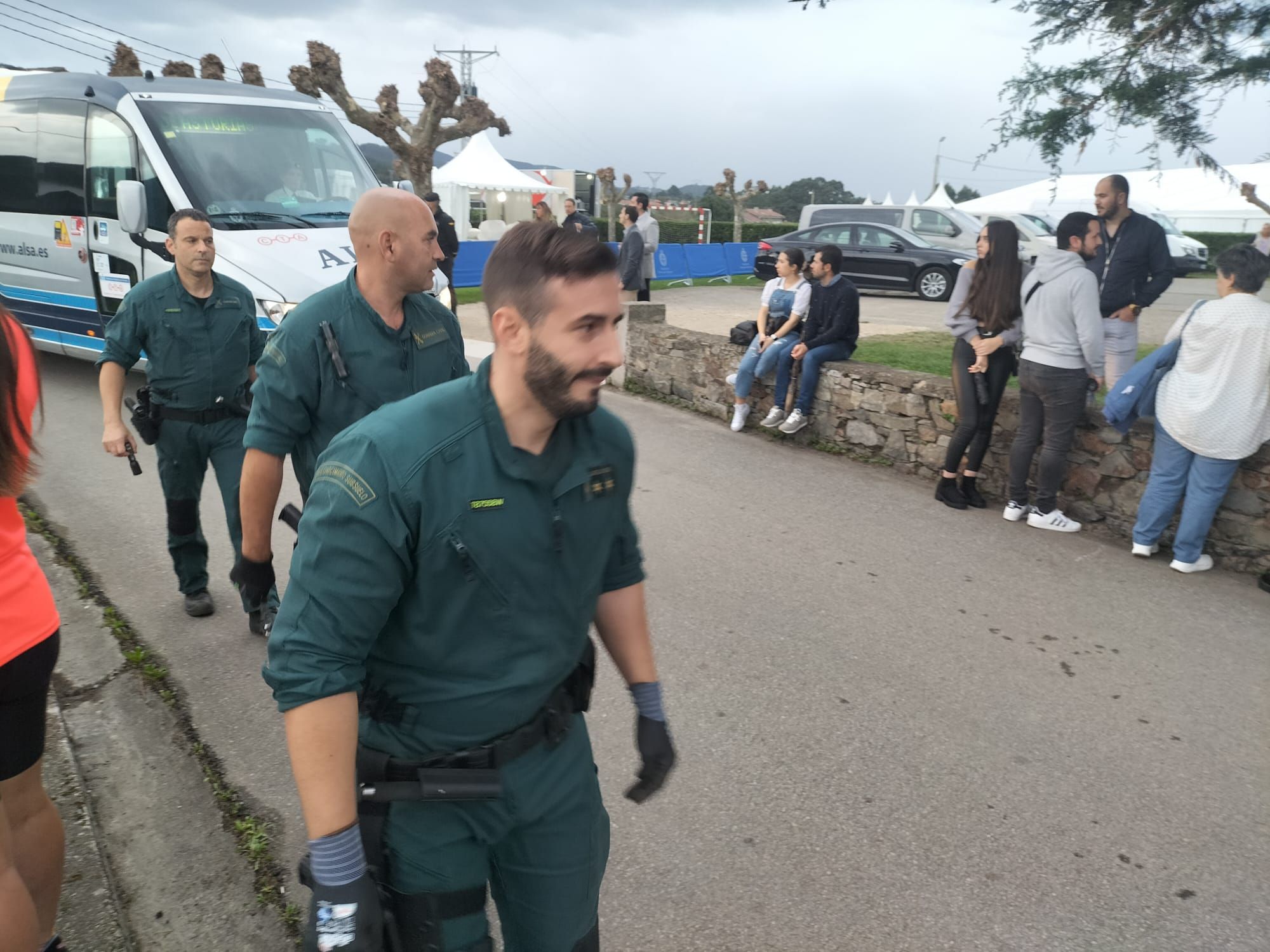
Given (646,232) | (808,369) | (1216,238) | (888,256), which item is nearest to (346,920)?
(808,369)

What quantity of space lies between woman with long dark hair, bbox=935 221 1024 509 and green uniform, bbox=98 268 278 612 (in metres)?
4.50

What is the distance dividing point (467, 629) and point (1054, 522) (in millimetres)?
5500

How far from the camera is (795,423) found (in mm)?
7906

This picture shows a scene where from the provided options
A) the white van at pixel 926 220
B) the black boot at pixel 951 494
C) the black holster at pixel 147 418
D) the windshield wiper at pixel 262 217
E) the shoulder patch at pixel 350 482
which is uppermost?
the white van at pixel 926 220

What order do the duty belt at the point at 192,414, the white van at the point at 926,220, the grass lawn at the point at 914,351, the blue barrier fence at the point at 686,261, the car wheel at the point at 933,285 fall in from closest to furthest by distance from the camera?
the duty belt at the point at 192,414 → the grass lawn at the point at 914,351 → the car wheel at the point at 933,285 → the blue barrier fence at the point at 686,261 → the white van at the point at 926,220

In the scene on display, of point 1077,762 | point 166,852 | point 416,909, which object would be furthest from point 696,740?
point 416,909

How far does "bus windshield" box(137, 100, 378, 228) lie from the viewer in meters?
7.70

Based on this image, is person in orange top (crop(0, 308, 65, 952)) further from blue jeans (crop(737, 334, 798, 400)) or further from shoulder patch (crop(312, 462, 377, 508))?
blue jeans (crop(737, 334, 798, 400))

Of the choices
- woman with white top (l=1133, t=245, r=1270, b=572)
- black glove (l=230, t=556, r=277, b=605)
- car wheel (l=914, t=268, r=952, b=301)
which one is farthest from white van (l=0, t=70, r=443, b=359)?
car wheel (l=914, t=268, r=952, b=301)

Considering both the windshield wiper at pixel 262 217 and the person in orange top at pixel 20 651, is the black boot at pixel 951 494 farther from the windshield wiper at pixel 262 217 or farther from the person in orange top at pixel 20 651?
the person in orange top at pixel 20 651

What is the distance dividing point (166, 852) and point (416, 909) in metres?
1.79

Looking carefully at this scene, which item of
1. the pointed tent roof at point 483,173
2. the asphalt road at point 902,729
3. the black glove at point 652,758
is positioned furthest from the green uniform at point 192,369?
the pointed tent roof at point 483,173

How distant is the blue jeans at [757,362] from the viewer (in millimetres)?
8008

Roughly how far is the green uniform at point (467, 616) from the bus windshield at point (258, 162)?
6686 millimetres
